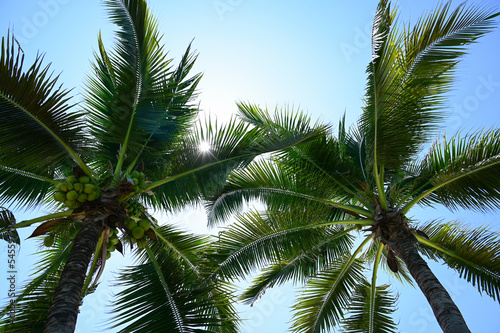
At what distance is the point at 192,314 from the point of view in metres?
5.54

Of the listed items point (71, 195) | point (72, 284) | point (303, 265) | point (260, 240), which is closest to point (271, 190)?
point (260, 240)

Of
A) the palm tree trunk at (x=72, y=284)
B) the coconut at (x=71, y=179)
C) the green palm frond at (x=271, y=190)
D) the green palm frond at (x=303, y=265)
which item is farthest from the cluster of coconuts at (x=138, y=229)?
the green palm frond at (x=303, y=265)

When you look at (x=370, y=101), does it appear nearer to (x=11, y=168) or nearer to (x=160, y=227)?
(x=160, y=227)

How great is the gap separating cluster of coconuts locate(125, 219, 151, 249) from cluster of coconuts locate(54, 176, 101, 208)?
1.97 feet

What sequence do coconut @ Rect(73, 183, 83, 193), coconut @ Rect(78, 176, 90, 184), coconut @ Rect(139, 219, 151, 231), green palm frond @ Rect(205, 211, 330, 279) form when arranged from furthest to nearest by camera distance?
1. green palm frond @ Rect(205, 211, 330, 279)
2. coconut @ Rect(139, 219, 151, 231)
3. coconut @ Rect(78, 176, 90, 184)
4. coconut @ Rect(73, 183, 83, 193)

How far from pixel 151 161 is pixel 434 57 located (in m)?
5.07

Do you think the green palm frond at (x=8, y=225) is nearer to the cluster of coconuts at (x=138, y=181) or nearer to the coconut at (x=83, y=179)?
the coconut at (x=83, y=179)

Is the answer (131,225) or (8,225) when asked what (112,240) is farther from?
(8,225)

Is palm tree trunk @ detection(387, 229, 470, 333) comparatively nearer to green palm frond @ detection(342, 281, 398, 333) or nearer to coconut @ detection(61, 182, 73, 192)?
green palm frond @ detection(342, 281, 398, 333)

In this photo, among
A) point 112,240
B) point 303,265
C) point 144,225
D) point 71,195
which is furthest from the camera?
point 303,265

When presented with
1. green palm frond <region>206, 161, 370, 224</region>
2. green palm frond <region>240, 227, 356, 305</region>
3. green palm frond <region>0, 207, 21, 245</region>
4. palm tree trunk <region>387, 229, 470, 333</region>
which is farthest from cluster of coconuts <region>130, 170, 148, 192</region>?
palm tree trunk <region>387, 229, 470, 333</region>

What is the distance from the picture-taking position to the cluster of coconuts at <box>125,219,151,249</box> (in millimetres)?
5805

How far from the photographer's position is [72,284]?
4.79 meters

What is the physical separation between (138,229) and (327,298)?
401 centimetres
